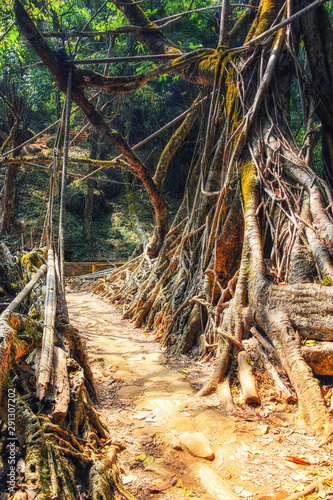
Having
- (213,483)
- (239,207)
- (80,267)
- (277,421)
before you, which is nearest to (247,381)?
(277,421)

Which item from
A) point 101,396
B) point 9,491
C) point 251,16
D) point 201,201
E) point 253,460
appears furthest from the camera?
point 251,16

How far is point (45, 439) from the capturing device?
0.95 meters

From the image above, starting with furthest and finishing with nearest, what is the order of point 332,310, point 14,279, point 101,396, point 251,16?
point 251,16
point 14,279
point 101,396
point 332,310

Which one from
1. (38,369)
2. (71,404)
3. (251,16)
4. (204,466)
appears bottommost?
(204,466)

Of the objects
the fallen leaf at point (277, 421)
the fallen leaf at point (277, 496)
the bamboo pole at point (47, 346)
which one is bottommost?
the fallen leaf at point (277, 496)

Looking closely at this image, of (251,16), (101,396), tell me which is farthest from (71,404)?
(251,16)

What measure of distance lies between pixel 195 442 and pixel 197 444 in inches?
0.6

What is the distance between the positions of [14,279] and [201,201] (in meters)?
2.18

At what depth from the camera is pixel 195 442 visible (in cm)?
147

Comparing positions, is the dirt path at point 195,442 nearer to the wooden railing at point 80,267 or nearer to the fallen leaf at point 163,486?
the fallen leaf at point 163,486

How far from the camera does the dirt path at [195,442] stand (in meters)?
1.21

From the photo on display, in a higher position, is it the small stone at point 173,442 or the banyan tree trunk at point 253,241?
the banyan tree trunk at point 253,241

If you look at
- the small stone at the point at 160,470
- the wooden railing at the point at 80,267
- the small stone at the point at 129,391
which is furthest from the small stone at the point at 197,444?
the wooden railing at the point at 80,267

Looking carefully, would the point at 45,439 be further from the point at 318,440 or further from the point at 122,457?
the point at 318,440
